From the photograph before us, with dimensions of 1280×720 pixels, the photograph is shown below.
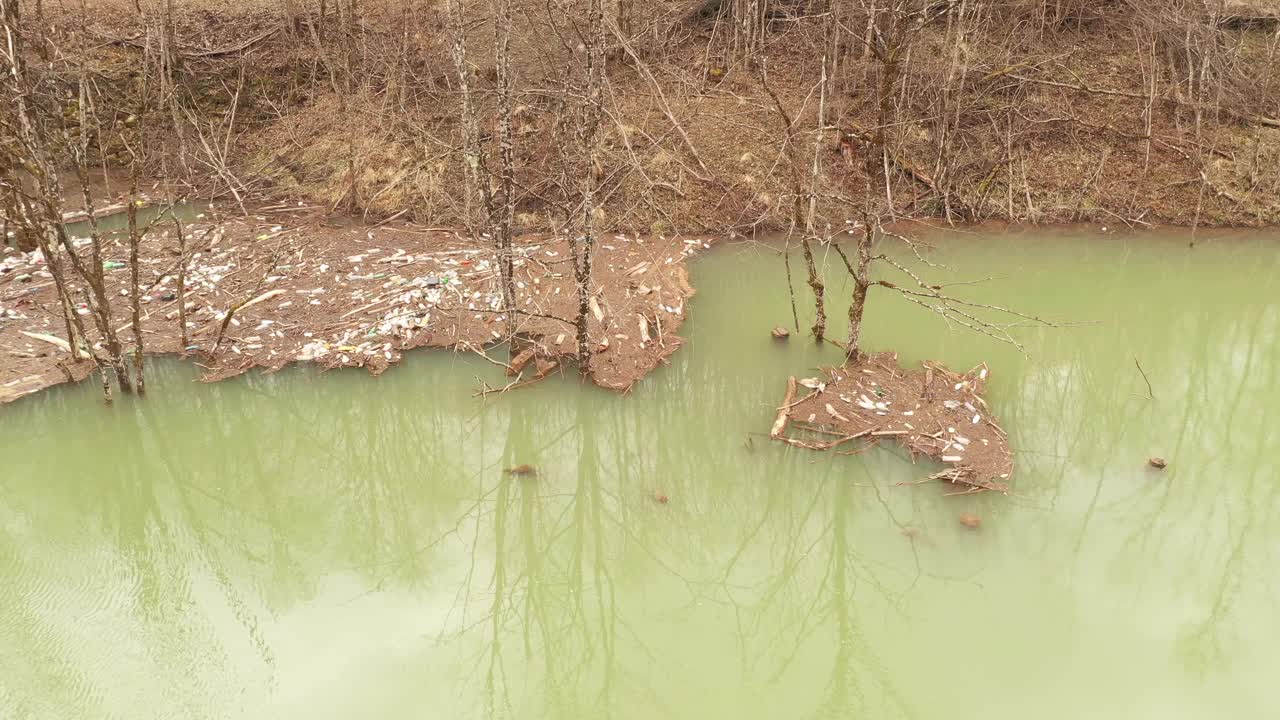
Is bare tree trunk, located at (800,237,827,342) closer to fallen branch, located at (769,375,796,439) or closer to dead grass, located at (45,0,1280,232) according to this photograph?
fallen branch, located at (769,375,796,439)

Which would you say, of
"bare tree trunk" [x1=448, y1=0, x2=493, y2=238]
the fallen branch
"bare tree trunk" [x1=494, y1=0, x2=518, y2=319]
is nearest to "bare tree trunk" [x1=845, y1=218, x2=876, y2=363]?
the fallen branch

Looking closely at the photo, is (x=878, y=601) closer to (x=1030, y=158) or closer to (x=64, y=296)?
(x=64, y=296)

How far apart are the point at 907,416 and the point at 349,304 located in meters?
5.57

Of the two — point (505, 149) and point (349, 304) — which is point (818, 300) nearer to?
point (505, 149)

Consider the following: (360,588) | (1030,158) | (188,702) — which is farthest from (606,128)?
(188,702)

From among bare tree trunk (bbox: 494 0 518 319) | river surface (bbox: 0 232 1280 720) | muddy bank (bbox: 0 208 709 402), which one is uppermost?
bare tree trunk (bbox: 494 0 518 319)

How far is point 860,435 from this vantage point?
655 centimetres

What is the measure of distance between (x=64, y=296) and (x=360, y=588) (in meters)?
3.48

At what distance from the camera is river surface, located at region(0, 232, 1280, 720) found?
4.75 meters

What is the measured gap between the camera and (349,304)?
8430 mm

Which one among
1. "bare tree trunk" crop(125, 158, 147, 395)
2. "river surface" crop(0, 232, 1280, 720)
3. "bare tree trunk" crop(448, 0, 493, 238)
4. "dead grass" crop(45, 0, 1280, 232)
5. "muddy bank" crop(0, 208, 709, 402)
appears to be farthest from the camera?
"dead grass" crop(45, 0, 1280, 232)

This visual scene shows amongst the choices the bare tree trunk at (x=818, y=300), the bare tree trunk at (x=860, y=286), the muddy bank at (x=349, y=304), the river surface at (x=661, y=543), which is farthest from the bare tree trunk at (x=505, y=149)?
the bare tree trunk at (x=860, y=286)

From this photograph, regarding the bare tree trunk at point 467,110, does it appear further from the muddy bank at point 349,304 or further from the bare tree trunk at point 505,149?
the muddy bank at point 349,304

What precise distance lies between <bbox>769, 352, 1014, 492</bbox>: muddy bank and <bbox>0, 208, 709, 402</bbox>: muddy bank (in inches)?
62.9
